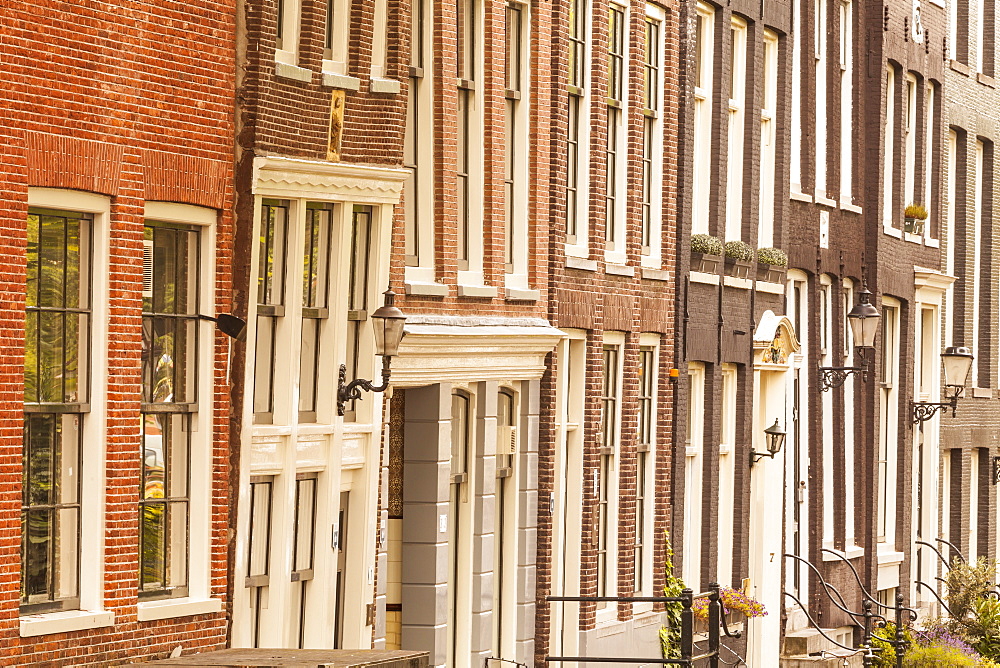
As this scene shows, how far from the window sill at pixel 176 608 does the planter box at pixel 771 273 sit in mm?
11759

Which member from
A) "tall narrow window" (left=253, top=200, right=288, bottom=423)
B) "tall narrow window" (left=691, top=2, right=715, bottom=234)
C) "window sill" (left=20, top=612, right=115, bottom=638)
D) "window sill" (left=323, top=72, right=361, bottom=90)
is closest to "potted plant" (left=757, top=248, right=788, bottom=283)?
"tall narrow window" (left=691, top=2, right=715, bottom=234)

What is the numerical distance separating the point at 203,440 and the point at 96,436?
1073 millimetres

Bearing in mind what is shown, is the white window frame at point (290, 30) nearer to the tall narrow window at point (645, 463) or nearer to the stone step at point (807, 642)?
the tall narrow window at point (645, 463)

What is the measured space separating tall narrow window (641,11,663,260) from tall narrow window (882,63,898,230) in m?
7.96

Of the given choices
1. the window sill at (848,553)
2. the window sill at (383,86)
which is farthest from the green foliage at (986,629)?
the window sill at (383,86)

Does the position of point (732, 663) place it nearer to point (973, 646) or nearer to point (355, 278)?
point (973, 646)

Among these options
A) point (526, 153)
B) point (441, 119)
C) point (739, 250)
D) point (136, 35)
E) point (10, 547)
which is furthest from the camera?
point (739, 250)

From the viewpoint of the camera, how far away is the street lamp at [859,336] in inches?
965

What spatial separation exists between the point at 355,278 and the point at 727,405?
9.28 metres

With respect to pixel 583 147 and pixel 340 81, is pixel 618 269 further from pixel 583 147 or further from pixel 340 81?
pixel 340 81

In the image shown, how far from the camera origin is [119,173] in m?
12.3

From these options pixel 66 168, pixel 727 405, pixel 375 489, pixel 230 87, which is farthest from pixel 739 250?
pixel 66 168

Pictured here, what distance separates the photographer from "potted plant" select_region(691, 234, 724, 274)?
71.5ft

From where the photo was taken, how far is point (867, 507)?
27.7 meters
